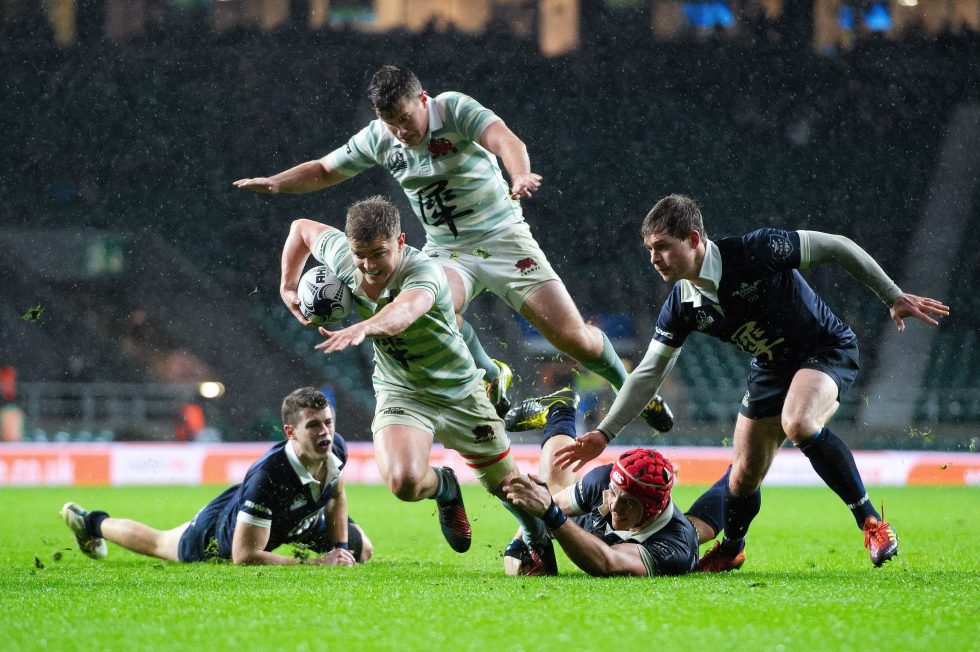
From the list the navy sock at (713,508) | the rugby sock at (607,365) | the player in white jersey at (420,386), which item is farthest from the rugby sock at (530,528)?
the rugby sock at (607,365)

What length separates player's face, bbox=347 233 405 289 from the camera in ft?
15.6

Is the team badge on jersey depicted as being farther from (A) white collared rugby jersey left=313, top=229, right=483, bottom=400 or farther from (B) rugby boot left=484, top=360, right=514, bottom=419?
(B) rugby boot left=484, top=360, right=514, bottom=419

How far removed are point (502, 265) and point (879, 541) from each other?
2496 millimetres

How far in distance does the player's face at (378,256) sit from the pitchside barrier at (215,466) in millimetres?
9308

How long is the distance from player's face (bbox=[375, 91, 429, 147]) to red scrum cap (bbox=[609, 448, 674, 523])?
220 cm

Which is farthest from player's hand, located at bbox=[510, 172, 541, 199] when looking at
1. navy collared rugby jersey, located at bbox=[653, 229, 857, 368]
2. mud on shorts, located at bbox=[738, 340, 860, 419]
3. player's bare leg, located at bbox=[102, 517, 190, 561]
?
player's bare leg, located at bbox=[102, 517, 190, 561]

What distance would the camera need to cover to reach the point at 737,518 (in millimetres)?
5441

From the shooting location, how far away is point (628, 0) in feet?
71.5

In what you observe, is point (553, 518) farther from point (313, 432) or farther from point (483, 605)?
point (313, 432)

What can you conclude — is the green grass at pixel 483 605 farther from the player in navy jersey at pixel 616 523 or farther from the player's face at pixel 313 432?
the player's face at pixel 313 432

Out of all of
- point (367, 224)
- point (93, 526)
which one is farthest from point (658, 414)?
point (93, 526)

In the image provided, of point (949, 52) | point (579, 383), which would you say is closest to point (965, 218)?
point (949, 52)

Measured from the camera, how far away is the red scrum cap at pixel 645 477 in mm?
4598

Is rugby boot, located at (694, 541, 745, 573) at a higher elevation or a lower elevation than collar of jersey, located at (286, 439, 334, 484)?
lower
